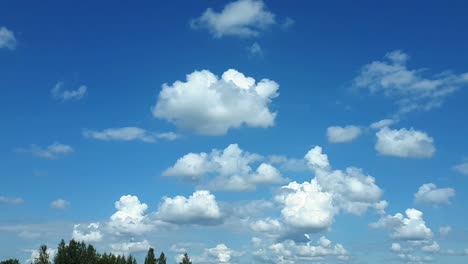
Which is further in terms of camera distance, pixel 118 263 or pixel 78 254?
pixel 118 263

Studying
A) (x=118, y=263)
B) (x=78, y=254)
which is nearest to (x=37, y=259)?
(x=78, y=254)

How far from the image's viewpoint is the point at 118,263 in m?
196

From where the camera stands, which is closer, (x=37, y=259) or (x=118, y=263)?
(x=37, y=259)

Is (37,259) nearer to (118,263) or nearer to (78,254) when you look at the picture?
(78,254)

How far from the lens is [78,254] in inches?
6870

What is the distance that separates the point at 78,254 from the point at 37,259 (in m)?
12.9

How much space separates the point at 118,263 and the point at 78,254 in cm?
2386

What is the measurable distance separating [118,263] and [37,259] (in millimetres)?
30465

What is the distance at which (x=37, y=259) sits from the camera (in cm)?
17438
